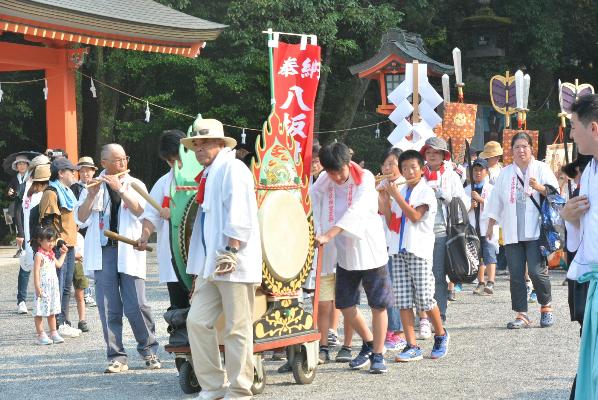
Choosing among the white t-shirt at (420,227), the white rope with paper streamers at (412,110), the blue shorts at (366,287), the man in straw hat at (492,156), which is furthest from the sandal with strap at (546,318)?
the man in straw hat at (492,156)

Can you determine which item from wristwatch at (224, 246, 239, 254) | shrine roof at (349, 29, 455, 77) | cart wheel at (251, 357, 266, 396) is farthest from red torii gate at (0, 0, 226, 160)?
wristwatch at (224, 246, 239, 254)

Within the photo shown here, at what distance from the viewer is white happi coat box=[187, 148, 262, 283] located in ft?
19.4

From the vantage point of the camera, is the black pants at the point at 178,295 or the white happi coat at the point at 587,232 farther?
the black pants at the point at 178,295

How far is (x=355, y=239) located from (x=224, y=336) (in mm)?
1496

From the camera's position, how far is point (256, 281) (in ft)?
19.9

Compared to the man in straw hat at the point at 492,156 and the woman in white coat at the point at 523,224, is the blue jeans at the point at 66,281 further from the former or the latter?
the man in straw hat at the point at 492,156

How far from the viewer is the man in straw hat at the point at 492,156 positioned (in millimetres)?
12203

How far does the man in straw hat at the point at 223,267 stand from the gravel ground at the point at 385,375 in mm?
442

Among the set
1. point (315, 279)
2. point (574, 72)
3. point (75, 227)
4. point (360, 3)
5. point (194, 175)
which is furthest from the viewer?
point (574, 72)

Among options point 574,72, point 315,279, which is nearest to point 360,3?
point 574,72

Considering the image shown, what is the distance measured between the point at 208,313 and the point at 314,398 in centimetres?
90

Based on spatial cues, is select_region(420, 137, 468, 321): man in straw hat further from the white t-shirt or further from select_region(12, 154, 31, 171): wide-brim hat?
select_region(12, 154, 31, 171): wide-brim hat

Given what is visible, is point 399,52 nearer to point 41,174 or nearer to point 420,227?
point 41,174

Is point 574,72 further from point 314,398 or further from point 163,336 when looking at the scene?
point 314,398
